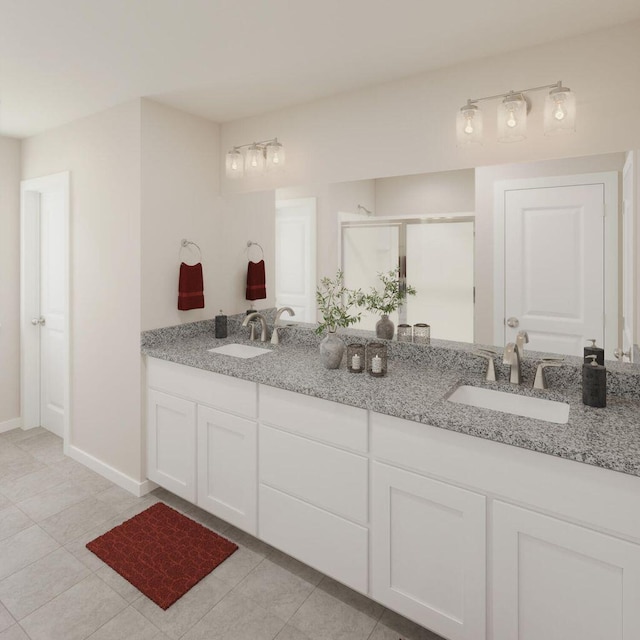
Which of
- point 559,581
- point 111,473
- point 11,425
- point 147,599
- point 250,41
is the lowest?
point 147,599

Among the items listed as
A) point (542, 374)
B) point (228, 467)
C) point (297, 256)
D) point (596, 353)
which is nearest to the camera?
point (596, 353)

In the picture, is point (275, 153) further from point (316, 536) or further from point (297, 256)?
point (316, 536)

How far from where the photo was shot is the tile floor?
1.72 metres

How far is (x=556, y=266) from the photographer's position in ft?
6.27

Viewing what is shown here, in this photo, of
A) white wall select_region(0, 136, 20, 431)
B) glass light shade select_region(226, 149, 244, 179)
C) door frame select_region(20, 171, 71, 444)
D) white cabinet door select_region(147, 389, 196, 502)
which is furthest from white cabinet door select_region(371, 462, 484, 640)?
white wall select_region(0, 136, 20, 431)

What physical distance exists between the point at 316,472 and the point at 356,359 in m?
0.54

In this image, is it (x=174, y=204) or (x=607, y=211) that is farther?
(x=174, y=204)

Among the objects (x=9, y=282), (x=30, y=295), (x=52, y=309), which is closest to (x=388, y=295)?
(x=52, y=309)

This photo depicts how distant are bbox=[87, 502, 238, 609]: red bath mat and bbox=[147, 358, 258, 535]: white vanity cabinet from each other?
13 centimetres

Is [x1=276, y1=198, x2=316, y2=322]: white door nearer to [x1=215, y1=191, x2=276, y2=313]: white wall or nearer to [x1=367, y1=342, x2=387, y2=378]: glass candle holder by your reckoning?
[x1=215, y1=191, x2=276, y2=313]: white wall

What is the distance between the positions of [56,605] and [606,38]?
10.6 feet

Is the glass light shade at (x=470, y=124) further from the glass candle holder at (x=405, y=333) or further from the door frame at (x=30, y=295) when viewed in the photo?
the door frame at (x=30, y=295)

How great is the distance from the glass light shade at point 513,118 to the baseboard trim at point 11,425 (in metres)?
4.10

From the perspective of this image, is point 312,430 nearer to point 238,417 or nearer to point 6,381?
point 238,417
